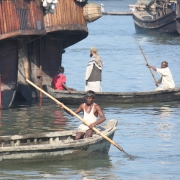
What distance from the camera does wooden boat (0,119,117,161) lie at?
13.3 metres

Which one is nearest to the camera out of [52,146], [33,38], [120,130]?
[52,146]

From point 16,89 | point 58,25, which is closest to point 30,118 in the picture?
point 16,89

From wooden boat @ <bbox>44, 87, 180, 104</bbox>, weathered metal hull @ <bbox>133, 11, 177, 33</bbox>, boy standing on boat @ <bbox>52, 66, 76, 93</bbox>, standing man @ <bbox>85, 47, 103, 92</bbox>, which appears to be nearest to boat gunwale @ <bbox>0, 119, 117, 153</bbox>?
standing man @ <bbox>85, 47, 103, 92</bbox>

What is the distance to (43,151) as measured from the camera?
13539 millimetres

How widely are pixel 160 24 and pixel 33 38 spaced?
36.6m

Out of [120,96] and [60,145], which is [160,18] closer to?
[120,96]

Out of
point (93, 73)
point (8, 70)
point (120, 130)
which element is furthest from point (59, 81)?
point (120, 130)

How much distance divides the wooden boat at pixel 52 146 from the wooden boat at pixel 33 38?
4646mm

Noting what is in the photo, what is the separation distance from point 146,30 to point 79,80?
104 feet

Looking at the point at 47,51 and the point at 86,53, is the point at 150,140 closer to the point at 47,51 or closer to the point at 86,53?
the point at 47,51

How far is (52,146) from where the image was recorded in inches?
530

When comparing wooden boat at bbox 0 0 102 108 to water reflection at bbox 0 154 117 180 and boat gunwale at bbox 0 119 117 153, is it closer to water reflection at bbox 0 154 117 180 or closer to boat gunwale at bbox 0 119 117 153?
boat gunwale at bbox 0 119 117 153

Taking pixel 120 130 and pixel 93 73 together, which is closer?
pixel 120 130

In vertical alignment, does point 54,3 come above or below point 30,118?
above
